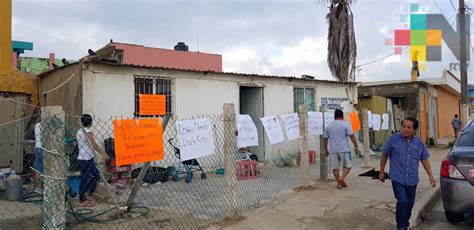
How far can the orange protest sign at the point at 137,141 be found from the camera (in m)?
4.94

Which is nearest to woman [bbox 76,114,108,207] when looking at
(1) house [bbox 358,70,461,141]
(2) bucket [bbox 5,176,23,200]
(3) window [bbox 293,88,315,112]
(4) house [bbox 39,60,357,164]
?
(2) bucket [bbox 5,176,23,200]

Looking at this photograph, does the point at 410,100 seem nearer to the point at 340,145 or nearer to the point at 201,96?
the point at 201,96

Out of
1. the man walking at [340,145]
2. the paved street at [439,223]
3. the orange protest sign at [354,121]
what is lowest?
the paved street at [439,223]

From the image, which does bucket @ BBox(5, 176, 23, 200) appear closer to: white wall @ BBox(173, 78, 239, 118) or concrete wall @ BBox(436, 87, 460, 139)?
white wall @ BBox(173, 78, 239, 118)

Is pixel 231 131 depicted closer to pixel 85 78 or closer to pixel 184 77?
pixel 85 78

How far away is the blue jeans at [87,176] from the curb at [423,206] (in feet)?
17.6

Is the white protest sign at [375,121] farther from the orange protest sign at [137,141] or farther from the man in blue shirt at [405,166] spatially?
the orange protest sign at [137,141]

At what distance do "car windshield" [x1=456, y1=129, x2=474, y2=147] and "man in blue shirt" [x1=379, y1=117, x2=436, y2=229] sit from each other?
78 centimetres

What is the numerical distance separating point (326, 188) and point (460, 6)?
47.2ft

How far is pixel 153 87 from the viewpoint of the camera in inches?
430

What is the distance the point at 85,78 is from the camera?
9477 mm

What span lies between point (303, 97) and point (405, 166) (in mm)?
9975

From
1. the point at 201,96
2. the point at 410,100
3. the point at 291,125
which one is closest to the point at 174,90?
the point at 201,96

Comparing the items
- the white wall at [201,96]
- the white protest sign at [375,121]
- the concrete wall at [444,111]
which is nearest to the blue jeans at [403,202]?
the white wall at [201,96]
